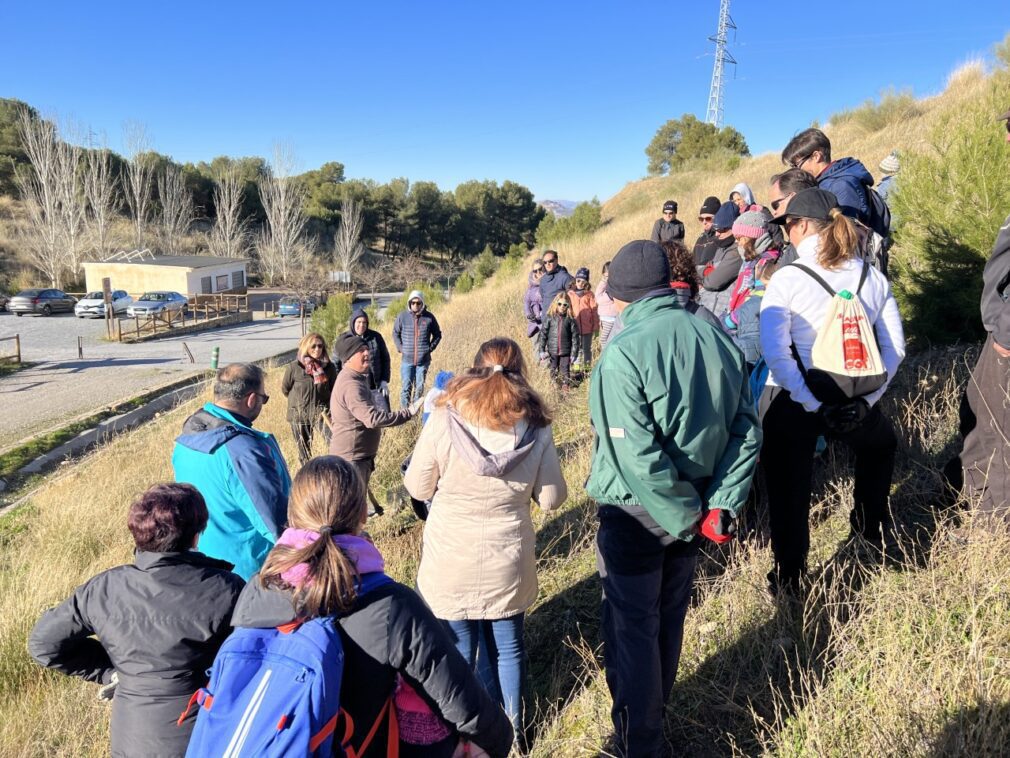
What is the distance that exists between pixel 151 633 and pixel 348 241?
180ft

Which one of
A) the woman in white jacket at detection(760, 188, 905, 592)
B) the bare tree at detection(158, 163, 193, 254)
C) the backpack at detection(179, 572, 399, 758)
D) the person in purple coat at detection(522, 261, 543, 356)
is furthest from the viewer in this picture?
the bare tree at detection(158, 163, 193, 254)

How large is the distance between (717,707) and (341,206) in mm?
62090

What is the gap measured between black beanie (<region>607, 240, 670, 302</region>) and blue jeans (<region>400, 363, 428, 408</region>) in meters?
7.34

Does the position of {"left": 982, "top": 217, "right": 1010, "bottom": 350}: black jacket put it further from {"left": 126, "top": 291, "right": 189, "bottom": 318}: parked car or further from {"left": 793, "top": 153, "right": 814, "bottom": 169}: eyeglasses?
{"left": 126, "top": 291, "right": 189, "bottom": 318}: parked car

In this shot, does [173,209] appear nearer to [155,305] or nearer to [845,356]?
[155,305]

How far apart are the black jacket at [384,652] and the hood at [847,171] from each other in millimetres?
3225

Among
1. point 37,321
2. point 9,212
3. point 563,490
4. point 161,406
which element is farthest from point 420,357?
point 9,212

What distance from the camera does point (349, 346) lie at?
199 inches

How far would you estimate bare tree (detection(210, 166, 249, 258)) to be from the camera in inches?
2115

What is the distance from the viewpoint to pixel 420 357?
9.26m

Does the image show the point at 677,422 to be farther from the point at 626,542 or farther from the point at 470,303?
the point at 470,303

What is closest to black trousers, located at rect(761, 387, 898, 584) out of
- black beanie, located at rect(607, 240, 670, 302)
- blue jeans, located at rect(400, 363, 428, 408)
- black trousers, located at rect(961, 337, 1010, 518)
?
black trousers, located at rect(961, 337, 1010, 518)

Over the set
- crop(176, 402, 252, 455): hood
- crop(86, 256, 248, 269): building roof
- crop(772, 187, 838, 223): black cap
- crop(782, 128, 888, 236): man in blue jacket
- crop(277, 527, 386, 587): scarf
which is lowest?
crop(277, 527, 386, 587): scarf

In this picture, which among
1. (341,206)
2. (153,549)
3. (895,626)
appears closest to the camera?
(153,549)
